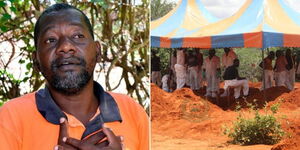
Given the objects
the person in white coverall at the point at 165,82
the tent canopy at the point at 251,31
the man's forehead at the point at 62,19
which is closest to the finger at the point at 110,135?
the man's forehead at the point at 62,19

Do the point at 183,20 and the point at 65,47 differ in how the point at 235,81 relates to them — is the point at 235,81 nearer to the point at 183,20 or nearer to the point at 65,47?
the point at 183,20

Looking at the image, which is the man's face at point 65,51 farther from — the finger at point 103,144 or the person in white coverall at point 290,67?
the person in white coverall at point 290,67

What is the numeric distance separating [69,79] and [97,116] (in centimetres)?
10

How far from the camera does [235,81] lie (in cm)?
703

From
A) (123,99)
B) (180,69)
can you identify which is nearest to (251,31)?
(180,69)

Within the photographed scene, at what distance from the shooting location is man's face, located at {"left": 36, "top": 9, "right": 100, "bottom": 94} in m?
1.08

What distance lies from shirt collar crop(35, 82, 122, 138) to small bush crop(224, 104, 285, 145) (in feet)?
12.9

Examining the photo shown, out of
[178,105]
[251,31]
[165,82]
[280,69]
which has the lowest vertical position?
[178,105]

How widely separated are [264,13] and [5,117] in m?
5.04

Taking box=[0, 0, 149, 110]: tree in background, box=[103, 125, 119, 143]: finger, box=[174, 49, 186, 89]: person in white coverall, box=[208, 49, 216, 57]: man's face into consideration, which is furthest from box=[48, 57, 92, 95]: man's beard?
box=[174, 49, 186, 89]: person in white coverall

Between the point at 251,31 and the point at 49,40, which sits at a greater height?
the point at 49,40

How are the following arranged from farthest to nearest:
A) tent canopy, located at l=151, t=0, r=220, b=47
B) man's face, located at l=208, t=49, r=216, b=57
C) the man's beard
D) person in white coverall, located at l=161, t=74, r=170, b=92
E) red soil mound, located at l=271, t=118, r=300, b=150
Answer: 1. person in white coverall, located at l=161, t=74, r=170, b=92
2. man's face, located at l=208, t=49, r=216, b=57
3. tent canopy, located at l=151, t=0, r=220, b=47
4. red soil mound, located at l=271, t=118, r=300, b=150
5. the man's beard

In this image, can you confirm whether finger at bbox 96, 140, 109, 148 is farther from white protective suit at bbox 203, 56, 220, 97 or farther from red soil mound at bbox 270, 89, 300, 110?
white protective suit at bbox 203, 56, 220, 97

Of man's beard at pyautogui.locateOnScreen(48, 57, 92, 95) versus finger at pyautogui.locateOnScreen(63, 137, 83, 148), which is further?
man's beard at pyautogui.locateOnScreen(48, 57, 92, 95)
